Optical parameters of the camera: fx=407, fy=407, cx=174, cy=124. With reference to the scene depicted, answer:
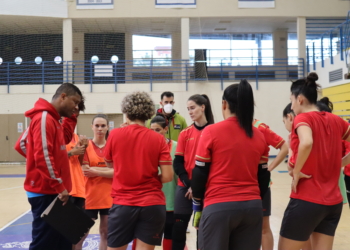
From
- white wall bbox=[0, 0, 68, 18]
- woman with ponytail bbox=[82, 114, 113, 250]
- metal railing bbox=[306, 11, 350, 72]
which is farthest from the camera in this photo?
white wall bbox=[0, 0, 68, 18]

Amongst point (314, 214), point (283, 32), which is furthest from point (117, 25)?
point (314, 214)

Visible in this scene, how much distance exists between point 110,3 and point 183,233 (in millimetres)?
14604

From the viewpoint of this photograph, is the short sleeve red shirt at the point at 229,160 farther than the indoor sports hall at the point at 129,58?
No

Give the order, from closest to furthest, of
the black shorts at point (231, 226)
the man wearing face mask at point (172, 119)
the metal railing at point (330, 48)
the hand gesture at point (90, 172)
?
the black shorts at point (231, 226)
the hand gesture at point (90, 172)
the man wearing face mask at point (172, 119)
the metal railing at point (330, 48)

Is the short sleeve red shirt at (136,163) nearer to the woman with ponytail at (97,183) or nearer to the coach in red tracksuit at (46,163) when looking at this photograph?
the coach in red tracksuit at (46,163)

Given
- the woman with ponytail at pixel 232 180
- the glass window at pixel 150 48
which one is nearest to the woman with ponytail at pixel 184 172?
the woman with ponytail at pixel 232 180

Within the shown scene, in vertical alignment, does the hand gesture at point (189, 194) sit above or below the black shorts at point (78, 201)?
above

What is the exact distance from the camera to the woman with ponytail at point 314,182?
2941 mm

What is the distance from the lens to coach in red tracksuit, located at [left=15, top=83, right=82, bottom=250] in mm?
3021

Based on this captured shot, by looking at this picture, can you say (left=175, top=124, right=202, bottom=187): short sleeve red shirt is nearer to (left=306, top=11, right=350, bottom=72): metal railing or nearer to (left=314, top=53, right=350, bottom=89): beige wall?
(left=306, top=11, right=350, bottom=72): metal railing

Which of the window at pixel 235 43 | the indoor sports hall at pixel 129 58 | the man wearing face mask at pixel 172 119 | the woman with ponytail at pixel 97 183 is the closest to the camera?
the woman with ponytail at pixel 97 183

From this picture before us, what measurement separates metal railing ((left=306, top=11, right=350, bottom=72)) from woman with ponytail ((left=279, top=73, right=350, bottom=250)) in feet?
38.0

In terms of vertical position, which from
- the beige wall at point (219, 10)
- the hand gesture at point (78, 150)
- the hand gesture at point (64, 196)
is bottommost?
the hand gesture at point (64, 196)

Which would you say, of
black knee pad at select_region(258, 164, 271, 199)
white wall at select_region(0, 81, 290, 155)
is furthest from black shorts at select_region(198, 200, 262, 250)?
white wall at select_region(0, 81, 290, 155)
